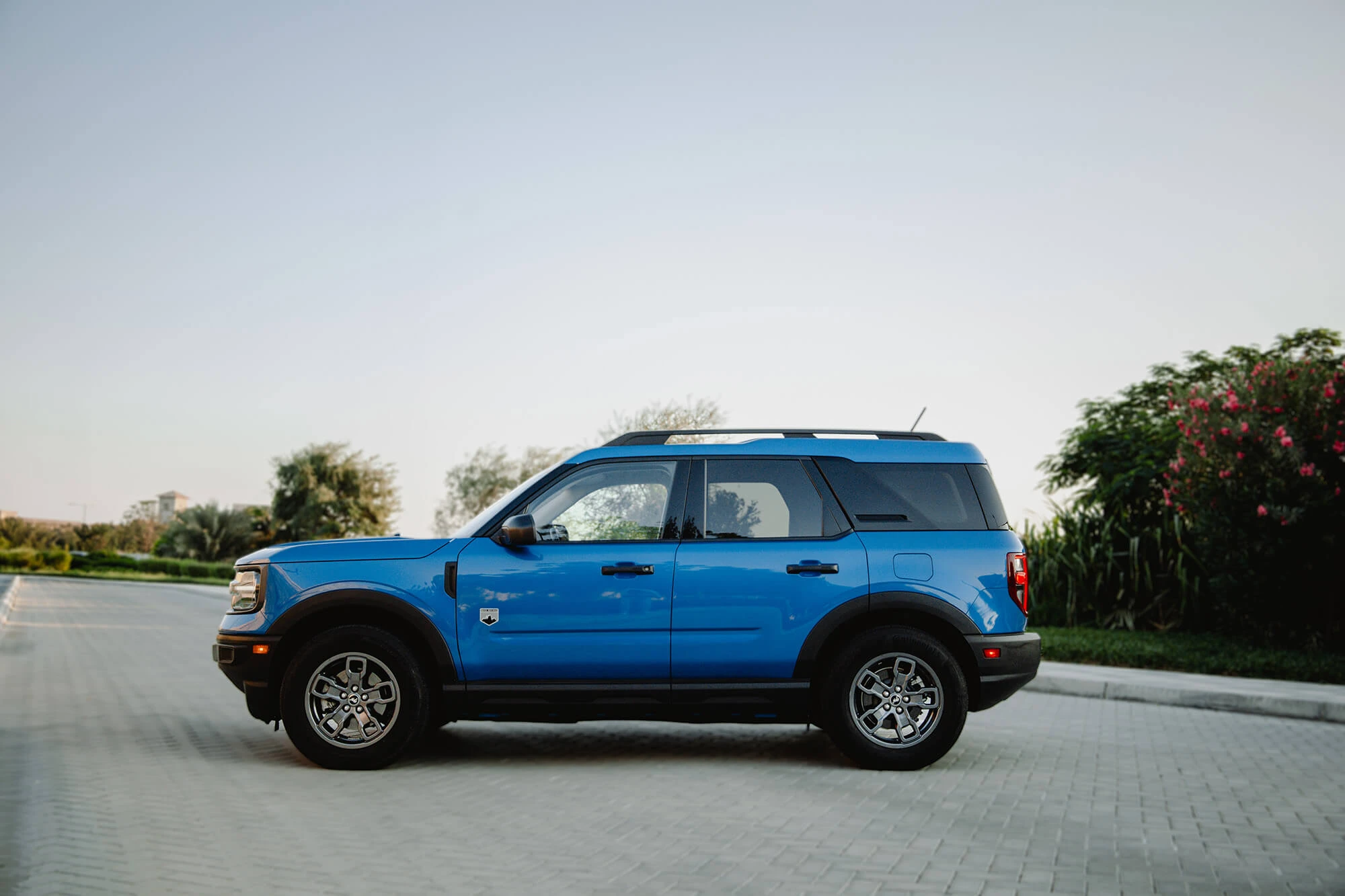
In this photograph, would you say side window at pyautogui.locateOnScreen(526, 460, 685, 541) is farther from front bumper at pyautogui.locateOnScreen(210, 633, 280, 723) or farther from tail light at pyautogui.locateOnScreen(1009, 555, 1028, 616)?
tail light at pyautogui.locateOnScreen(1009, 555, 1028, 616)

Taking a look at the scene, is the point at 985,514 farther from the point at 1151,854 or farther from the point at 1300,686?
the point at 1300,686

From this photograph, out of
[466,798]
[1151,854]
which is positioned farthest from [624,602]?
[1151,854]

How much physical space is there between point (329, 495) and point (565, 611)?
56.6 metres

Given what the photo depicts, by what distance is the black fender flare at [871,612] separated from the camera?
270 inches

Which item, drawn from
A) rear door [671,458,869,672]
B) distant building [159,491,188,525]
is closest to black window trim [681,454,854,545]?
rear door [671,458,869,672]

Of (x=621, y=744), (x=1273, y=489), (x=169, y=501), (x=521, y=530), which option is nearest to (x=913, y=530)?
(x=521, y=530)

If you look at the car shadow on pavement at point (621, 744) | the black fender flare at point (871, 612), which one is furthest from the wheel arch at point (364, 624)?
the black fender flare at point (871, 612)

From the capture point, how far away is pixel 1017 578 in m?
7.05

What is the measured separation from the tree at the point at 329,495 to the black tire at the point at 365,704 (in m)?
55.3

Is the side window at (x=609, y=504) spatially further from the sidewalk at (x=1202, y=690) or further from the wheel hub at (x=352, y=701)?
the sidewalk at (x=1202, y=690)

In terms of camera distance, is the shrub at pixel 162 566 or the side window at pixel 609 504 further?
the shrub at pixel 162 566

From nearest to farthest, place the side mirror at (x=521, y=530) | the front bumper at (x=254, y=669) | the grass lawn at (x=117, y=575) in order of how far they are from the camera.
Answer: the side mirror at (x=521, y=530) < the front bumper at (x=254, y=669) < the grass lawn at (x=117, y=575)

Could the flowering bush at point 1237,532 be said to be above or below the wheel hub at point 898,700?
above

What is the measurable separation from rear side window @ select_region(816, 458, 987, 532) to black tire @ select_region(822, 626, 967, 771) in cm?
72
